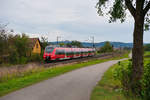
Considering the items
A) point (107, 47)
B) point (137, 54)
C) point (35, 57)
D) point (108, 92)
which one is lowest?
point (35, 57)

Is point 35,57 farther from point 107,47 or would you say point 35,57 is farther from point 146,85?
point 107,47

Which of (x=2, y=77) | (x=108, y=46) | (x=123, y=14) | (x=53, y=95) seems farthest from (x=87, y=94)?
(x=108, y=46)

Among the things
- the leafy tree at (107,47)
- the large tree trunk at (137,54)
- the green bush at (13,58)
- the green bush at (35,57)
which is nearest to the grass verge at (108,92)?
the large tree trunk at (137,54)

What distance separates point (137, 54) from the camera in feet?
25.0

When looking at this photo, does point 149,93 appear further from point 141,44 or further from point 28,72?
point 28,72

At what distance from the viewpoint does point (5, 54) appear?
2698cm

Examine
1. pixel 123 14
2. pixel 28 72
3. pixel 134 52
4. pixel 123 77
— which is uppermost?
pixel 123 14

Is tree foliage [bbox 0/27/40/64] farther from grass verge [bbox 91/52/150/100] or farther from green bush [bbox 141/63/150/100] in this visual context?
green bush [bbox 141/63/150/100]

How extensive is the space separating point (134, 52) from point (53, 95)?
387cm

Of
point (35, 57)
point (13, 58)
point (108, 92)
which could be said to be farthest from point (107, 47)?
point (108, 92)

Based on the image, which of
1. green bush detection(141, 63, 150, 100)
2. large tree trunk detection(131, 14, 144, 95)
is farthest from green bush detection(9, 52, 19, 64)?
green bush detection(141, 63, 150, 100)

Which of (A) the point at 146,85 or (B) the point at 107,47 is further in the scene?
(B) the point at 107,47

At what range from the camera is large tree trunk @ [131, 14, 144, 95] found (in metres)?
7.50

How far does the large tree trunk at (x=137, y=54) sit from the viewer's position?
24.6 feet
